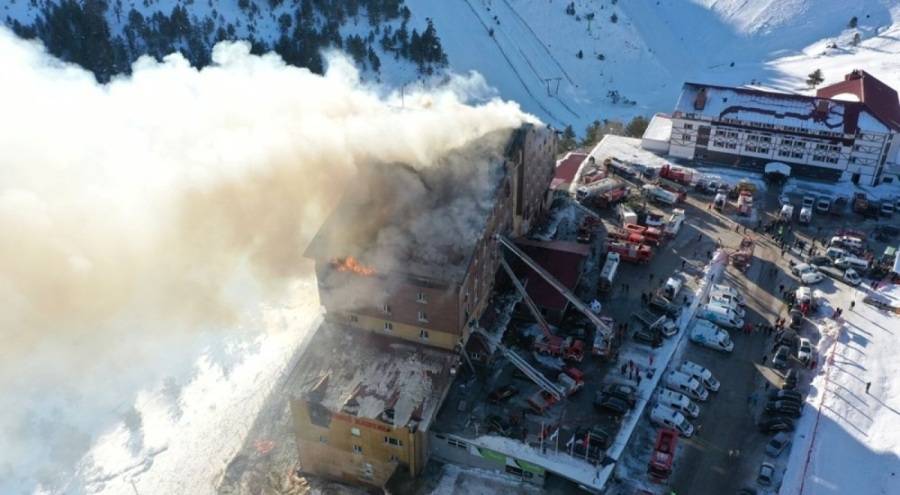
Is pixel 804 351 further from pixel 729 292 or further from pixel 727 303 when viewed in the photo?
pixel 729 292

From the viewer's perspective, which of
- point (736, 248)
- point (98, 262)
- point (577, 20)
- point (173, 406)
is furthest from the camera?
point (577, 20)

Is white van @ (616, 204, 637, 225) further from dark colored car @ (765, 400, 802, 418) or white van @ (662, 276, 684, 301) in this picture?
dark colored car @ (765, 400, 802, 418)

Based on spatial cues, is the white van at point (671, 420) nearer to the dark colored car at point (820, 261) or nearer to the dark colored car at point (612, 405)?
the dark colored car at point (612, 405)

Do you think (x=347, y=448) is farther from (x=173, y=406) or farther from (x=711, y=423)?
(x=711, y=423)

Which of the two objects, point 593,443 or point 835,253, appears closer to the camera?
point 593,443

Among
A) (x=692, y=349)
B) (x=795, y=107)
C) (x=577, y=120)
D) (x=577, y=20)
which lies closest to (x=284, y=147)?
(x=692, y=349)

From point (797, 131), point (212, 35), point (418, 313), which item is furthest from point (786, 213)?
point (212, 35)
